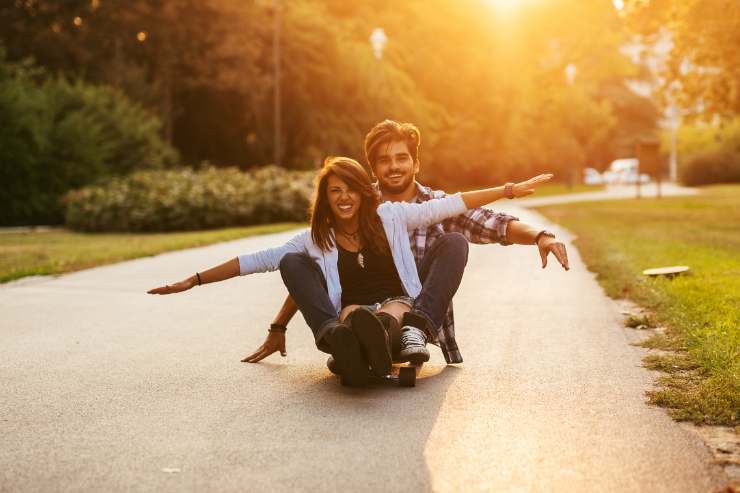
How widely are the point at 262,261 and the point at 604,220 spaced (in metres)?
20.6

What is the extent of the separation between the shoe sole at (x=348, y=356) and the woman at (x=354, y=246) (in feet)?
0.43

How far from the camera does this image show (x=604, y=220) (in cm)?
2567

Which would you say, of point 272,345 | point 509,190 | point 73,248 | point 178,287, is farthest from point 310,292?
point 73,248

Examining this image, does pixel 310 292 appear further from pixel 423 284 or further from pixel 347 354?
pixel 423 284

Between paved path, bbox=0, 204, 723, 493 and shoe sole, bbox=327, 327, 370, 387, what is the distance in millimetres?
127

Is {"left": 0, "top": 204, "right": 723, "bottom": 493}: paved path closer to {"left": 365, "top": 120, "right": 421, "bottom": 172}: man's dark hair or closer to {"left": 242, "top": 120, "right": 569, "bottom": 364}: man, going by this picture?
{"left": 242, "top": 120, "right": 569, "bottom": 364}: man

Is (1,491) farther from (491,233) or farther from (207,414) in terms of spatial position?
(491,233)

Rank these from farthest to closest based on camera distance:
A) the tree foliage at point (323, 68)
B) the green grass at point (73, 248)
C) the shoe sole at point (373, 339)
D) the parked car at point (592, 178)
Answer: the parked car at point (592, 178) < the tree foliage at point (323, 68) < the green grass at point (73, 248) < the shoe sole at point (373, 339)

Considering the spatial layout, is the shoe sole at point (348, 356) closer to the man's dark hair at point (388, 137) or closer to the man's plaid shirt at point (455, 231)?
the man's plaid shirt at point (455, 231)

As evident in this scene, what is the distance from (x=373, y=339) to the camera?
5.40 metres

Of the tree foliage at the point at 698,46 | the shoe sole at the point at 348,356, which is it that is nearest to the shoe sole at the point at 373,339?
the shoe sole at the point at 348,356

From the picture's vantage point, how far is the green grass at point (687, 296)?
5.45 meters

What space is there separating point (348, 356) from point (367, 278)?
0.86m

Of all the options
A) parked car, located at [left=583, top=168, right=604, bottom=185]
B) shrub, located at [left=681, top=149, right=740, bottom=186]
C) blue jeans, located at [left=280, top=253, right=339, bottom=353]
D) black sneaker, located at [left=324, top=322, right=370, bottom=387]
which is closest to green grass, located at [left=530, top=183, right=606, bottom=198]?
shrub, located at [left=681, top=149, right=740, bottom=186]
